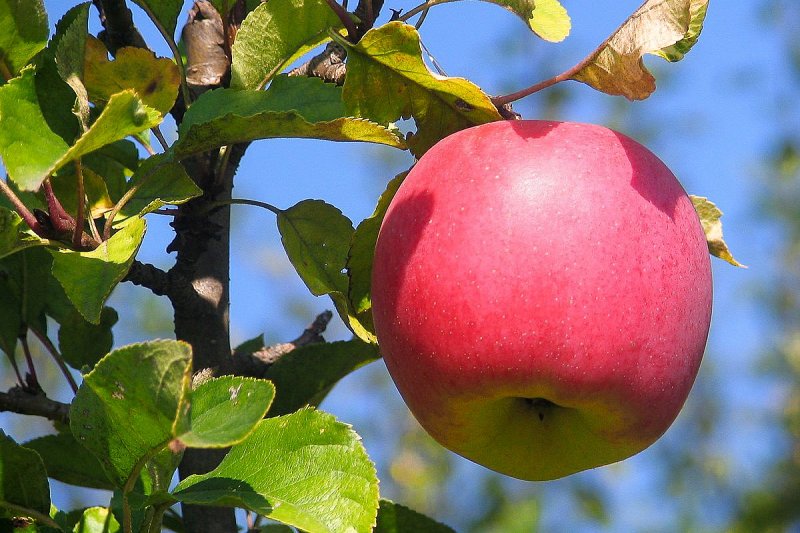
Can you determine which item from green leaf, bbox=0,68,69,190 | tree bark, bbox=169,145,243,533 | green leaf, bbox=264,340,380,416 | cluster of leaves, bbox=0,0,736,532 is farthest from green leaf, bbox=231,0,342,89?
green leaf, bbox=264,340,380,416

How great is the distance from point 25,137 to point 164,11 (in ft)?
1.14

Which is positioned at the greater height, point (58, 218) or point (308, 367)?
point (58, 218)

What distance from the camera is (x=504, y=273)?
0.75 metres

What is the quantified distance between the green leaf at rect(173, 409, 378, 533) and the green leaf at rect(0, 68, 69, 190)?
0.27 meters

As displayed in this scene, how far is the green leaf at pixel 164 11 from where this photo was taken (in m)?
1.04

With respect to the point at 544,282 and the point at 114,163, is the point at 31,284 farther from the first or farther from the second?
the point at 544,282

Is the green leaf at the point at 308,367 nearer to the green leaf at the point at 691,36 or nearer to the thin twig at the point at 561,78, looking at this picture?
the thin twig at the point at 561,78

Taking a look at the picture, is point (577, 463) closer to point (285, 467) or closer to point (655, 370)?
point (655, 370)

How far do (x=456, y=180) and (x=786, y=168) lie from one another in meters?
6.33

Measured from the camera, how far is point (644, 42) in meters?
0.81

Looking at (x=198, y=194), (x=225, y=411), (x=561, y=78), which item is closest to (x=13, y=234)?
(x=198, y=194)

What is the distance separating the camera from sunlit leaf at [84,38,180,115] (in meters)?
0.92

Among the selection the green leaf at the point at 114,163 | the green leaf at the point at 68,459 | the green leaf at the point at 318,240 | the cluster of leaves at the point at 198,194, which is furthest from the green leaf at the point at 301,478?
the green leaf at the point at 114,163

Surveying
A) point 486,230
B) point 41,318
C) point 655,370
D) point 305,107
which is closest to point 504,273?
point 486,230
